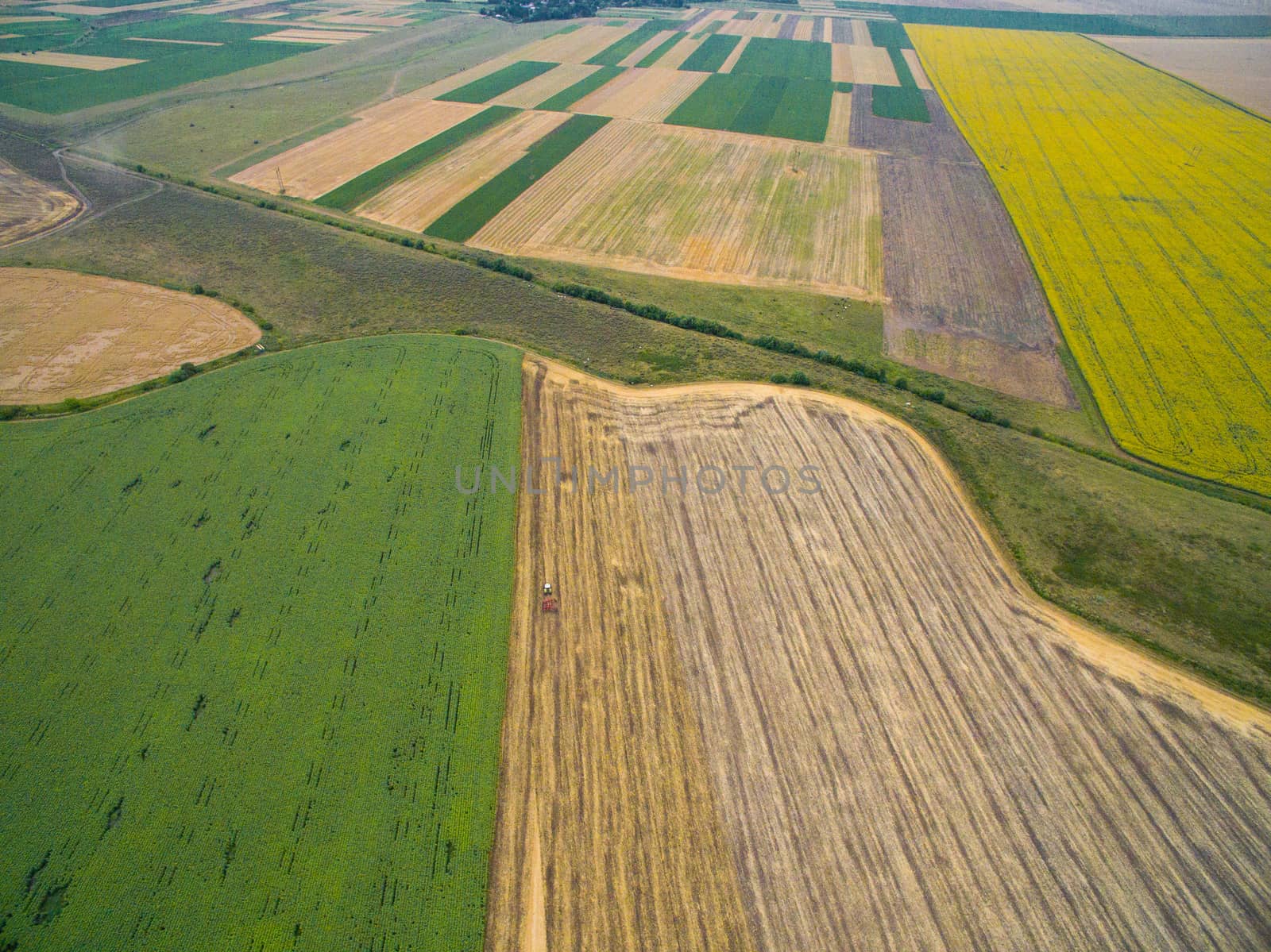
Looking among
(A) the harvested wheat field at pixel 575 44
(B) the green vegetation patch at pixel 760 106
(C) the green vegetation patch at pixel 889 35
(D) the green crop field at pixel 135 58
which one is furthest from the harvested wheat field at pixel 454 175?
(C) the green vegetation patch at pixel 889 35

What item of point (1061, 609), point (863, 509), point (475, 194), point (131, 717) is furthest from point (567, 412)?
point (475, 194)

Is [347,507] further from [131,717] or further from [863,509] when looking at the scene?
[863,509]

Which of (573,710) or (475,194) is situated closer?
(573,710)

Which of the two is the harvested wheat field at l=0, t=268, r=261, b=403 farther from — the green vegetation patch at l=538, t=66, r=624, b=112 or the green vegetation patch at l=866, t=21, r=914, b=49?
the green vegetation patch at l=866, t=21, r=914, b=49

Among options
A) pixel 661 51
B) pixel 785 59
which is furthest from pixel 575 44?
pixel 785 59

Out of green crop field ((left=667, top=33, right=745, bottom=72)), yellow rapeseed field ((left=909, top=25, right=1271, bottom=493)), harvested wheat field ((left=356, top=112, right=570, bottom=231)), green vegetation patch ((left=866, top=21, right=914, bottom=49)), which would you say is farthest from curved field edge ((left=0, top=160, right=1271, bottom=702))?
green vegetation patch ((left=866, top=21, right=914, bottom=49))

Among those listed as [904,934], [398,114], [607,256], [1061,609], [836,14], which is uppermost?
[836,14]
